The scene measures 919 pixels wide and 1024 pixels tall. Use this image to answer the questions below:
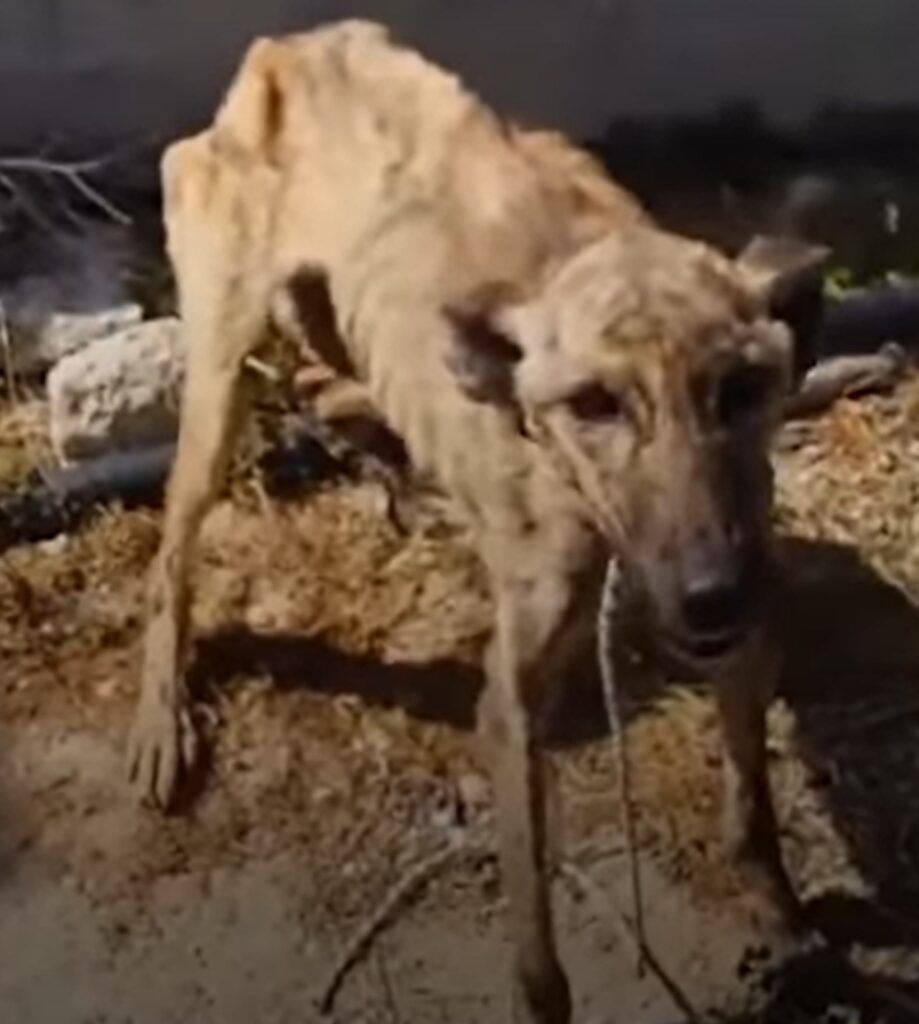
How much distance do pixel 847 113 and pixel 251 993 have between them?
616mm

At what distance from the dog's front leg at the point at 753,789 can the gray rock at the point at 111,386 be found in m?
0.37

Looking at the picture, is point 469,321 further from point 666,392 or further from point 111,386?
point 111,386

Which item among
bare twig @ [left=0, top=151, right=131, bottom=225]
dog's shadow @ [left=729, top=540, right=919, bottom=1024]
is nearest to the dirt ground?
dog's shadow @ [left=729, top=540, right=919, bottom=1024]

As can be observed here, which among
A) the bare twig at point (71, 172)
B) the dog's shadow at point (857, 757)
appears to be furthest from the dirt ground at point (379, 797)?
the bare twig at point (71, 172)

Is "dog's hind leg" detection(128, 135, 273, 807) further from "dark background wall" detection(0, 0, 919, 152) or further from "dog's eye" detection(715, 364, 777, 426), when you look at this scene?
"dog's eye" detection(715, 364, 777, 426)

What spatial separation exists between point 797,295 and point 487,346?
0.17m

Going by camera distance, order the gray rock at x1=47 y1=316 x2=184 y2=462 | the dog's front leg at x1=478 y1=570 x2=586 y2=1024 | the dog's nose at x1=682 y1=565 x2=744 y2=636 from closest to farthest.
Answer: the dog's nose at x1=682 y1=565 x2=744 y2=636
the dog's front leg at x1=478 y1=570 x2=586 y2=1024
the gray rock at x1=47 y1=316 x2=184 y2=462

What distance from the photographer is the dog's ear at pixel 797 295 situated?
2031 millimetres

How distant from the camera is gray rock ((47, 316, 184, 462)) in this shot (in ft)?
7.37

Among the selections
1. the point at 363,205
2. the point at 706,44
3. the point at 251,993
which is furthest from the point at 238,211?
the point at 251,993

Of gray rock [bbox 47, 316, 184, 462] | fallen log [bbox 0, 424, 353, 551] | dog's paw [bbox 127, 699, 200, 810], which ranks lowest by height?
dog's paw [bbox 127, 699, 200, 810]

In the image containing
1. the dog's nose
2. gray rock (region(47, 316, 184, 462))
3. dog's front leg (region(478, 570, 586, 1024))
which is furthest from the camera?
gray rock (region(47, 316, 184, 462))

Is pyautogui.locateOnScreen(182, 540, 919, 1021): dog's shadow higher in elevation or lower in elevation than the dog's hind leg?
lower

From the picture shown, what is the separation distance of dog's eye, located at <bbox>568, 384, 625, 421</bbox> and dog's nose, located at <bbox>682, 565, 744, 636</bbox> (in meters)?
0.10
